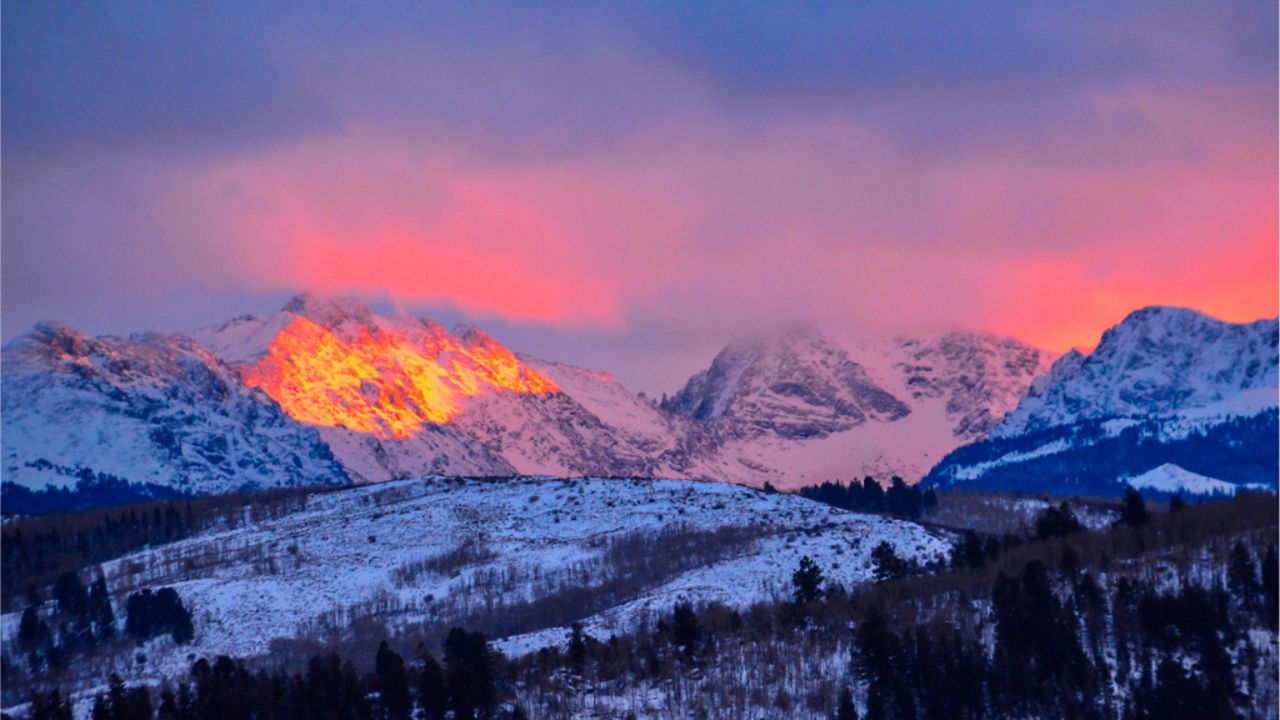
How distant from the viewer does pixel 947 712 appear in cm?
15600

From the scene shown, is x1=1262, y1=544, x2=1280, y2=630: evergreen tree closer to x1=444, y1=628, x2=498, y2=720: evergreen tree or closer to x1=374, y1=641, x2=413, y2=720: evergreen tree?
x1=444, y1=628, x2=498, y2=720: evergreen tree

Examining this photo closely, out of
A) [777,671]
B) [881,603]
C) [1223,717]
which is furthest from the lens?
[881,603]

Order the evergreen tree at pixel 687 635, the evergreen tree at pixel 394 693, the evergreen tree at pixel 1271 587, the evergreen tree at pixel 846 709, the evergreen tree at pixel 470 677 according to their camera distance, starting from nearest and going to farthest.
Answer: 1. the evergreen tree at pixel 846 709
2. the evergreen tree at pixel 470 677
3. the evergreen tree at pixel 394 693
4. the evergreen tree at pixel 1271 587
5. the evergreen tree at pixel 687 635

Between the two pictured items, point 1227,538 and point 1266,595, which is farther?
point 1227,538

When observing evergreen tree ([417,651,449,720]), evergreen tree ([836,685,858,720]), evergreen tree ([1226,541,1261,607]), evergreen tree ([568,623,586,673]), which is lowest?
evergreen tree ([836,685,858,720])

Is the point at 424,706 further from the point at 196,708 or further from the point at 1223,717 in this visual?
the point at 1223,717

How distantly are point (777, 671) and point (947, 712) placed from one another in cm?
1891

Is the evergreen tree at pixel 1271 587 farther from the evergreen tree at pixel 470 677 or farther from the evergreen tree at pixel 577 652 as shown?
the evergreen tree at pixel 470 677

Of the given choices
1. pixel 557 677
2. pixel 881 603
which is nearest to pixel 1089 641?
pixel 881 603

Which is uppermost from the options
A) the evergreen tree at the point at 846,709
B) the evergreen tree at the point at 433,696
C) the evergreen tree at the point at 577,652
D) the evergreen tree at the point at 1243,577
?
the evergreen tree at the point at 1243,577

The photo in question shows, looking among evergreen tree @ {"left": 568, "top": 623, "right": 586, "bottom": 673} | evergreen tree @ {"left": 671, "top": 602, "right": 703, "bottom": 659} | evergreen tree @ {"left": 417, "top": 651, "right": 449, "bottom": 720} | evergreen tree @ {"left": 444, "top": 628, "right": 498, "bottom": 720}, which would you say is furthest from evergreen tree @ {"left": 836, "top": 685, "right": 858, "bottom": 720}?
evergreen tree @ {"left": 417, "top": 651, "right": 449, "bottom": 720}

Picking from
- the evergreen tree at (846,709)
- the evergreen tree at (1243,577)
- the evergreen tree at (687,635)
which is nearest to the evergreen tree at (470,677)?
the evergreen tree at (687,635)

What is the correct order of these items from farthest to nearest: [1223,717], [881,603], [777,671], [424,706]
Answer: [881,603]
[777,671]
[424,706]
[1223,717]

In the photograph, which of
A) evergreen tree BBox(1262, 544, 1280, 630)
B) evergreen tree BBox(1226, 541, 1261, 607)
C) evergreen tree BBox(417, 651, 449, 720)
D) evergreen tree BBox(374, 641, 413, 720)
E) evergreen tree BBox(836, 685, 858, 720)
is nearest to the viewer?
evergreen tree BBox(836, 685, 858, 720)
